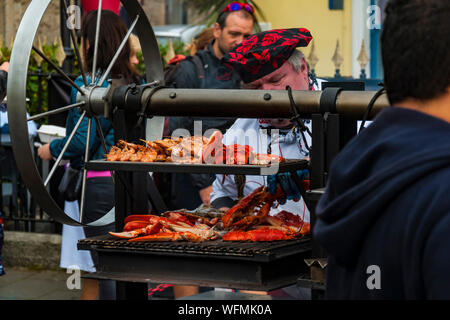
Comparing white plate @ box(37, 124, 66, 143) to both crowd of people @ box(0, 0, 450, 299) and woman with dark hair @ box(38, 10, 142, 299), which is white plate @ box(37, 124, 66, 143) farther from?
crowd of people @ box(0, 0, 450, 299)

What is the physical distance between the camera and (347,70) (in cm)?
857

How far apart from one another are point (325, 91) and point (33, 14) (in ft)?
3.46

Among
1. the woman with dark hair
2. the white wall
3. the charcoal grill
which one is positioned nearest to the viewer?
the charcoal grill

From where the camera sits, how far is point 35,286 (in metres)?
6.41

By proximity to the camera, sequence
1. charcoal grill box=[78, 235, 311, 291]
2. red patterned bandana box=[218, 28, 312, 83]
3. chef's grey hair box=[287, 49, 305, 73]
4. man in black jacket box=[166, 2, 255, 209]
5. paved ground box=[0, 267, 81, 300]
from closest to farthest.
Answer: charcoal grill box=[78, 235, 311, 291]
red patterned bandana box=[218, 28, 312, 83]
chef's grey hair box=[287, 49, 305, 73]
man in black jacket box=[166, 2, 255, 209]
paved ground box=[0, 267, 81, 300]

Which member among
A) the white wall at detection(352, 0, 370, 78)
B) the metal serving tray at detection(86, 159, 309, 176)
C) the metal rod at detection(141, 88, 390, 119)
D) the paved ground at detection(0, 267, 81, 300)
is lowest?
the paved ground at detection(0, 267, 81, 300)

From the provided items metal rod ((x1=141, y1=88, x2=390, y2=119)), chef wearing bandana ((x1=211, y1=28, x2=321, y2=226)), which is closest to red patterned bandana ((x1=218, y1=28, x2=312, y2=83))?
chef wearing bandana ((x1=211, y1=28, x2=321, y2=226))

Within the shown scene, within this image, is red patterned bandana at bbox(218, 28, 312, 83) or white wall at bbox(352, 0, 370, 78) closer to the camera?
red patterned bandana at bbox(218, 28, 312, 83)

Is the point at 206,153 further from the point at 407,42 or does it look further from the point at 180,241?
the point at 407,42

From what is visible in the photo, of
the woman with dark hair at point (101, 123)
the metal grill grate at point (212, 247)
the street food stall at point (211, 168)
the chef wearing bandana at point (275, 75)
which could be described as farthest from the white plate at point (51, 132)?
the metal grill grate at point (212, 247)

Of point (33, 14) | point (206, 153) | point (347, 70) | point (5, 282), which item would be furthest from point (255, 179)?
point (347, 70)

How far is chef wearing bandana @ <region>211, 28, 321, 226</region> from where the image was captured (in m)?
3.03

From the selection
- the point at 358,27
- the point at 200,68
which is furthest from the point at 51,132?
the point at 358,27

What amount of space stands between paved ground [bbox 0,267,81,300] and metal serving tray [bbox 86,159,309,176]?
11.6ft
